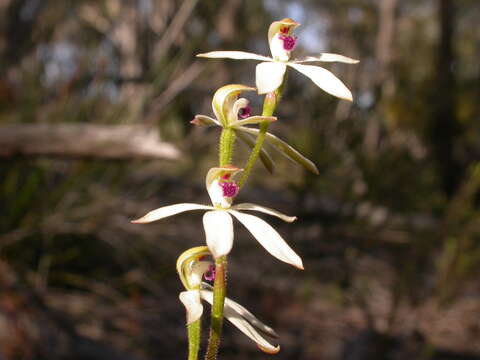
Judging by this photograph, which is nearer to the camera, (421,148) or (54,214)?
(54,214)

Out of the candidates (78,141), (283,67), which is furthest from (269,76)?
(78,141)

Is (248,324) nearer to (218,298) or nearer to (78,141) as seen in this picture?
(218,298)

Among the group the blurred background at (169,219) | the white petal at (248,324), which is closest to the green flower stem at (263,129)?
the white petal at (248,324)

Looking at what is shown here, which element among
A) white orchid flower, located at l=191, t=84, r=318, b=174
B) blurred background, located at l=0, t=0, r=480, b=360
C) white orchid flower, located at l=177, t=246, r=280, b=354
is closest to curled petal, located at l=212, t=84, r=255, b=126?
white orchid flower, located at l=191, t=84, r=318, b=174

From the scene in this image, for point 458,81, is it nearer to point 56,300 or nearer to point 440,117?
point 440,117

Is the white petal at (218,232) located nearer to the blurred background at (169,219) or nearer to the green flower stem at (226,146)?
the green flower stem at (226,146)

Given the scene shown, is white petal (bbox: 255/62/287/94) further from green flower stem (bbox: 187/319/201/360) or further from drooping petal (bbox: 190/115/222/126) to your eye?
green flower stem (bbox: 187/319/201/360)

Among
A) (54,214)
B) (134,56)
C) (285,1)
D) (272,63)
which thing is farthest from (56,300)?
(285,1)
